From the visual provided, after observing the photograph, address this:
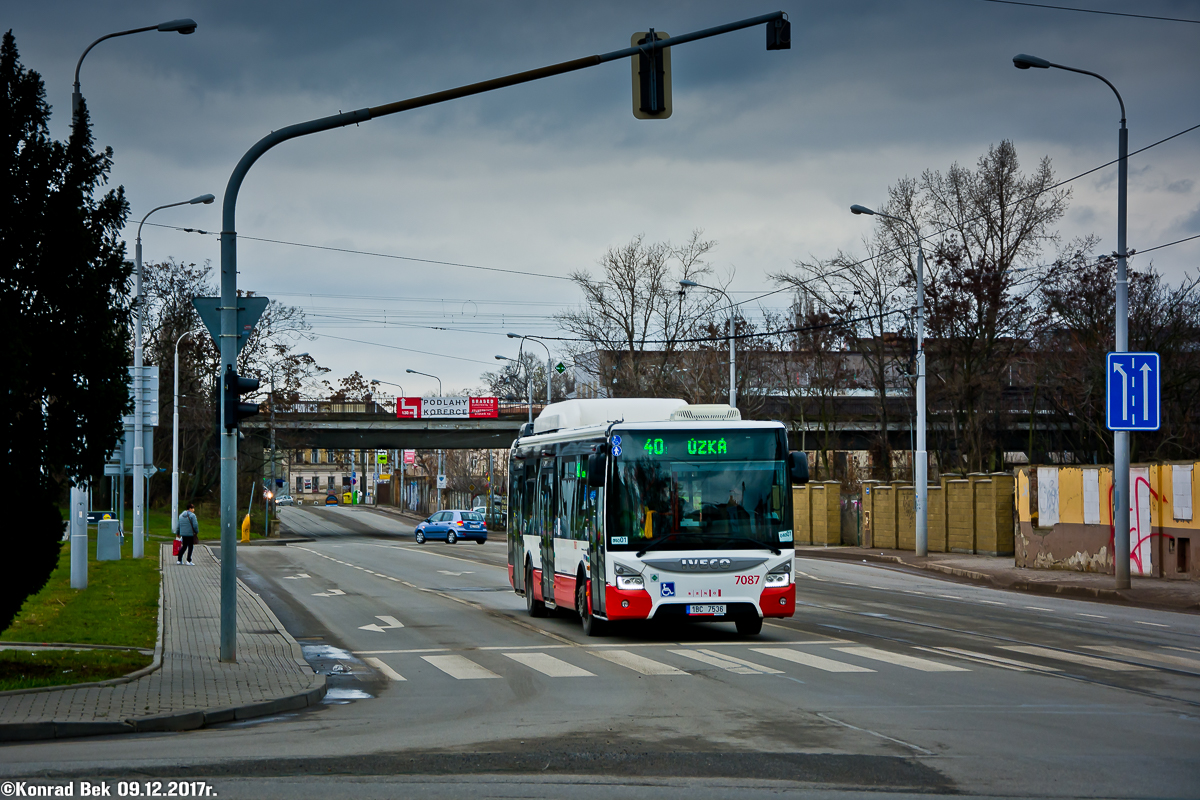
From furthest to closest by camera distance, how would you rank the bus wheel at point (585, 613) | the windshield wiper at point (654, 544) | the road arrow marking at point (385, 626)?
the road arrow marking at point (385, 626) < the bus wheel at point (585, 613) < the windshield wiper at point (654, 544)

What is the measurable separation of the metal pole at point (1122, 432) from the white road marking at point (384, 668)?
49.1 ft

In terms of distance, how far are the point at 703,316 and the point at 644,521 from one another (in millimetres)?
48525

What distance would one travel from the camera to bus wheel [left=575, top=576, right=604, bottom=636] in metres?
17.2

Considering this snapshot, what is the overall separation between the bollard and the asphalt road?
6.33m

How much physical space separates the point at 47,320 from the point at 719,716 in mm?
7273

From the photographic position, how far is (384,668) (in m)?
14.4

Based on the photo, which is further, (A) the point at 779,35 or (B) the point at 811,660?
(B) the point at 811,660

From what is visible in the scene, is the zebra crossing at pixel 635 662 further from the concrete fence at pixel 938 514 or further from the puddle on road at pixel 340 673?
the concrete fence at pixel 938 514

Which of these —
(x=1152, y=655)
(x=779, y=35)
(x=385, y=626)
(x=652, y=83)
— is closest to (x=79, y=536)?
(x=385, y=626)

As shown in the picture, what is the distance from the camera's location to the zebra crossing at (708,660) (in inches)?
522

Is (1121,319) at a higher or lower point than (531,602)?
higher

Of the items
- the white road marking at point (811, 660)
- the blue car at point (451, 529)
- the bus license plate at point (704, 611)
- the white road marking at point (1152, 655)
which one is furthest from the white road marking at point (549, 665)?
the blue car at point (451, 529)

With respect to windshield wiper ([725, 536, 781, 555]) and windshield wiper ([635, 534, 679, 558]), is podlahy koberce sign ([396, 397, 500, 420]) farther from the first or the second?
windshield wiper ([725, 536, 781, 555])

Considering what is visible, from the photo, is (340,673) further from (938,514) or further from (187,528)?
(938,514)
